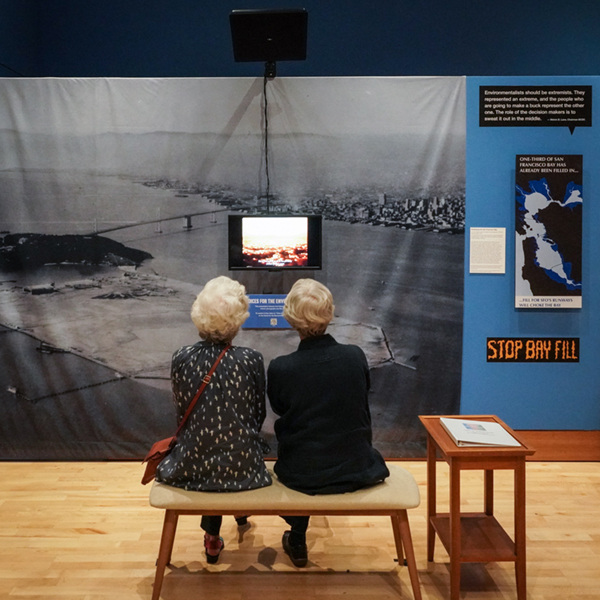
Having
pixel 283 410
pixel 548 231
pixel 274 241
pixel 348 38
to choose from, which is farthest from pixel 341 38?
pixel 283 410

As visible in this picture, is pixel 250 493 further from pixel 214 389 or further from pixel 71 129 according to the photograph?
pixel 71 129

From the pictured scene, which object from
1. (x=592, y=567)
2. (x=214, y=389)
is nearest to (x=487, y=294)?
(x=592, y=567)

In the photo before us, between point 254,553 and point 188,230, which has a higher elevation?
point 188,230

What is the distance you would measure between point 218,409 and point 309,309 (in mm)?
539

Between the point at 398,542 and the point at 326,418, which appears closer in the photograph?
the point at 326,418

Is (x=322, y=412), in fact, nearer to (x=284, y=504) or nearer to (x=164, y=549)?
(x=284, y=504)

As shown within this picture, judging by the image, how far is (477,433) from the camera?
2.25m

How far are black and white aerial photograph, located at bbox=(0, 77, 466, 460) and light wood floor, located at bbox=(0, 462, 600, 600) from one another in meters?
0.62

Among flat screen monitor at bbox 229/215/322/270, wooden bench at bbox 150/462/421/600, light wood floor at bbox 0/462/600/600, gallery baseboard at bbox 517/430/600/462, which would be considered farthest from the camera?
gallery baseboard at bbox 517/430/600/462

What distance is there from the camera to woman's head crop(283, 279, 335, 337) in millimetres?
2193

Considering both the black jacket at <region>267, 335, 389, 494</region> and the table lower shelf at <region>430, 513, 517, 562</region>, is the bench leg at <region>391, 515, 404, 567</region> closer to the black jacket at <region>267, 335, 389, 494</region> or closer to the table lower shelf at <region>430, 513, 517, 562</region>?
the table lower shelf at <region>430, 513, 517, 562</region>

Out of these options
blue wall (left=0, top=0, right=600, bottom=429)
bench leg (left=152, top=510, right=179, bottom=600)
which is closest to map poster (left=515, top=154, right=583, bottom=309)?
blue wall (left=0, top=0, right=600, bottom=429)

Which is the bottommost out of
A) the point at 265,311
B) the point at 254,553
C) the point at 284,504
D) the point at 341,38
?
the point at 254,553

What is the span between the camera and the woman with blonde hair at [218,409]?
2146mm
